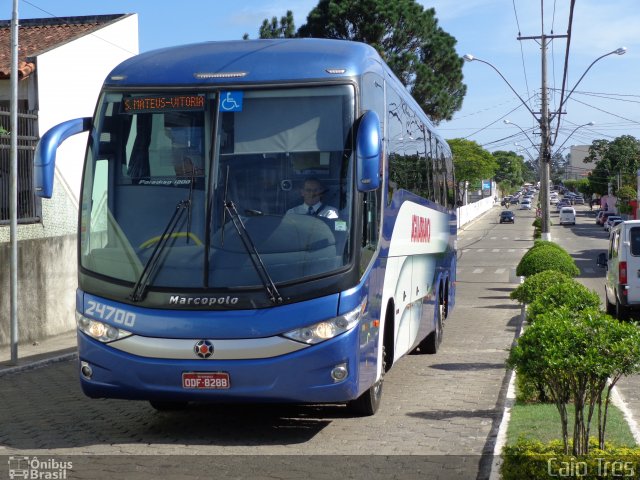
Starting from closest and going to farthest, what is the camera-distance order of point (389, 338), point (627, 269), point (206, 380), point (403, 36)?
point (206, 380) → point (389, 338) → point (627, 269) → point (403, 36)

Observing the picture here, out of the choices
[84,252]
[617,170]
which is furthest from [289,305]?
[617,170]

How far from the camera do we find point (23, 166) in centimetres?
1705

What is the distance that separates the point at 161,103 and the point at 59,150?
470 inches

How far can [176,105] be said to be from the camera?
8.55 m

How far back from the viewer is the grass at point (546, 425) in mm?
8031

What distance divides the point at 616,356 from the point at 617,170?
110 metres

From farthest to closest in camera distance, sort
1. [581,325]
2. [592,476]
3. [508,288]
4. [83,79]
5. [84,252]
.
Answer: [508,288]
[83,79]
[84,252]
[581,325]
[592,476]

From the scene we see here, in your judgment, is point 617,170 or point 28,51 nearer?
point 28,51

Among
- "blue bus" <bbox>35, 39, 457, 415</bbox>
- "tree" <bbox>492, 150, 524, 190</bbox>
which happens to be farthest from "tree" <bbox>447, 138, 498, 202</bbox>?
"blue bus" <bbox>35, 39, 457, 415</bbox>

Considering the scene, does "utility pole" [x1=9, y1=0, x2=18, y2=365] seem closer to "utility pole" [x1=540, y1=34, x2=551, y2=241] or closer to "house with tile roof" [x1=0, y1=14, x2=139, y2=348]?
"house with tile roof" [x1=0, y1=14, x2=139, y2=348]

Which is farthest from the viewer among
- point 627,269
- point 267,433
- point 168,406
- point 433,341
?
point 627,269

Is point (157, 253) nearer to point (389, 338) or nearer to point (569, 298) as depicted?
point (389, 338)

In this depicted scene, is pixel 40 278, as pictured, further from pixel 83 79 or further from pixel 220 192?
pixel 220 192

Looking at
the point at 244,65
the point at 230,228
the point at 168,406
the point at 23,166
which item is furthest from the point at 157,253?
the point at 23,166
